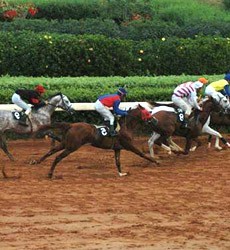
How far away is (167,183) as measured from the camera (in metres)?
17.7

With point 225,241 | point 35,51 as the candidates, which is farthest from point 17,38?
point 225,241

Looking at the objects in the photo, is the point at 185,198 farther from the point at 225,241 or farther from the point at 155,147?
the point at 155,147

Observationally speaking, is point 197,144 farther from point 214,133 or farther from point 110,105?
point 110,105

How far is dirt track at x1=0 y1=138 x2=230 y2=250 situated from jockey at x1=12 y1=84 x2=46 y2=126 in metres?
0.84

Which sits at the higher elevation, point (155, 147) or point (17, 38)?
point (17, 38)

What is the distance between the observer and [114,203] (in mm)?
15867

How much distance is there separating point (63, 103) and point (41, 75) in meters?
5.11

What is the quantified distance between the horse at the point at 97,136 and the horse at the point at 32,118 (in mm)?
1141

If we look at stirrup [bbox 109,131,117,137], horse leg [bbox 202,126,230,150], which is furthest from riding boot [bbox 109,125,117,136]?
horse leg [bbox 202,126,230,150]

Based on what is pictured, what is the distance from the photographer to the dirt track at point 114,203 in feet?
44.3

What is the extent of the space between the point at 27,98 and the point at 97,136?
2332mm

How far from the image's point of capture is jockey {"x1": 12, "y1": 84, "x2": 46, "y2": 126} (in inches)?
786

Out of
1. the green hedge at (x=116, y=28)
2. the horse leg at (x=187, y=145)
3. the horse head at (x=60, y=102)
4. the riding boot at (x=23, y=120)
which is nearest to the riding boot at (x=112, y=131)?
the horse head at (x=60, y=102)

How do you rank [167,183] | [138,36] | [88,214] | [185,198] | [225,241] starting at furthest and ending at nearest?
[138,36], [167,183], [185,198], [88,214], [225,241]
